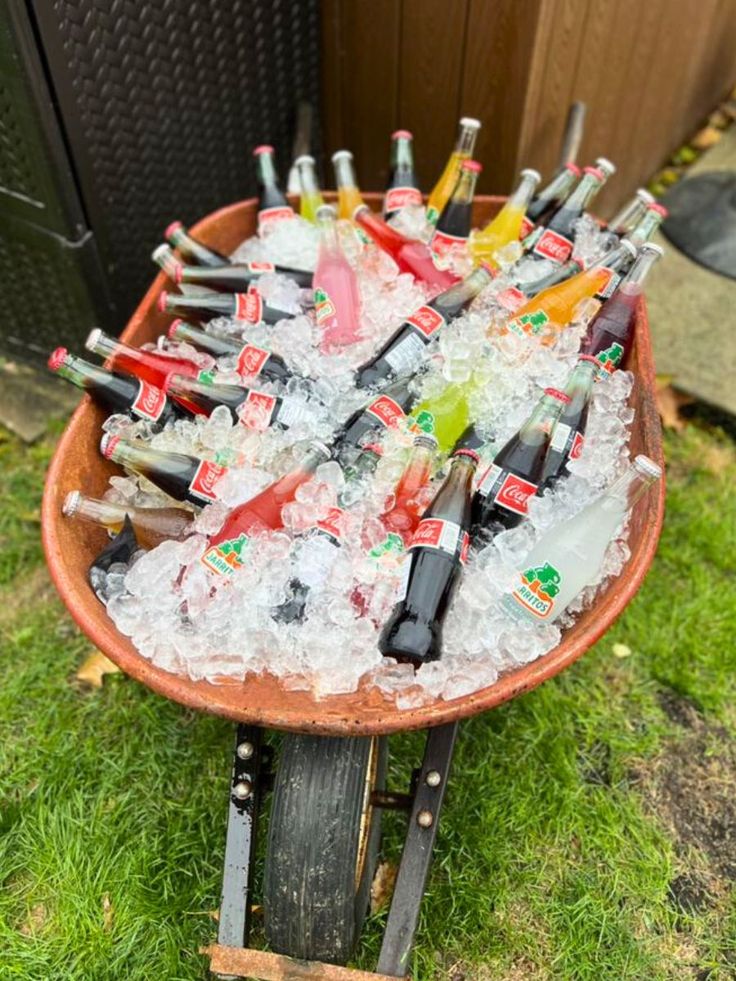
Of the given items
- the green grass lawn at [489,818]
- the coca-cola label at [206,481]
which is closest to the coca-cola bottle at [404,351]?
the coca-cola label at [206,481]

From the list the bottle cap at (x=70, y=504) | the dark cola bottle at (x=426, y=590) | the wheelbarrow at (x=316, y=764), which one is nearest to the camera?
the wheelbarrow at (x=316, y=764)

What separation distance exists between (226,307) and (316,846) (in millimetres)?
1416

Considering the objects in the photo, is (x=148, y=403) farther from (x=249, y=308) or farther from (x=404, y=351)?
(x=404, y=351)

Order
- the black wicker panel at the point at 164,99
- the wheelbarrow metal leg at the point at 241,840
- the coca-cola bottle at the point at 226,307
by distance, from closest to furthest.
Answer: the wheelbarrow metal leg at the point at 241,840
the coca-cola bottle at the point at 226,307
the black wicker panel at the point at 164,99

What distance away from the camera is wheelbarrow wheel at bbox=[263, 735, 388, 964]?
183 cm

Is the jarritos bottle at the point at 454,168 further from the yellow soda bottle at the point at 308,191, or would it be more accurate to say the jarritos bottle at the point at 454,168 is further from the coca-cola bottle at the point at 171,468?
the coca-cola bottle at the point at 171,468

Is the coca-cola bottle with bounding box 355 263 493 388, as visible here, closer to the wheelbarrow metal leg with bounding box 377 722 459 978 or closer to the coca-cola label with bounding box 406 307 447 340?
the coca-cola label with bounding box 406 307 447 340

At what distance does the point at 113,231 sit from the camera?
117 inches

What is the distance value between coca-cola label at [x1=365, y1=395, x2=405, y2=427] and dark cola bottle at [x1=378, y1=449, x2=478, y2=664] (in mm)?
288

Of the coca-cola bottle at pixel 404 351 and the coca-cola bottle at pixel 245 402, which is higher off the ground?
the coca-cola bottle at pixel 404 351

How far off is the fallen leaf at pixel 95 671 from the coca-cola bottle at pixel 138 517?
83 cm

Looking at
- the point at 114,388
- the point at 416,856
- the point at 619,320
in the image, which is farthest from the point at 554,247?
the point at 416,856

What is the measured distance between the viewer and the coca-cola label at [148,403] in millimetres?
2096

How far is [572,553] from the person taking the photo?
1.86 meters
